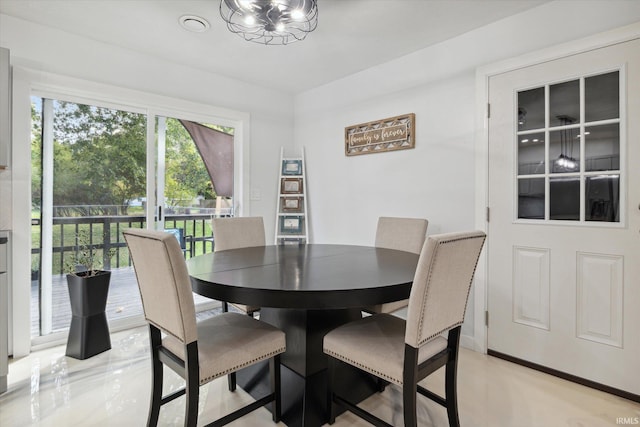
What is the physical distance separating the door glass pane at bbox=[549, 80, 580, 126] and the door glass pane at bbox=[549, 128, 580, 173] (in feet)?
0.23

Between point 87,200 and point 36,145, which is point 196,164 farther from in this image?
point 36,145

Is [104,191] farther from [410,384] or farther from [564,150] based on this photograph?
[564,150]

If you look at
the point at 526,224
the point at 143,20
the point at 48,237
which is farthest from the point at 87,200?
the point at 526,224

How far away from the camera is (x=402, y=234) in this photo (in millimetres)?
2576

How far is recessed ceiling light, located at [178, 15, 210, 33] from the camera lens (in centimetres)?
237

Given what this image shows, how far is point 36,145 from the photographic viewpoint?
2574 mm

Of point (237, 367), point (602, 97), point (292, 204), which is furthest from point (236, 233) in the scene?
point (602, 97)

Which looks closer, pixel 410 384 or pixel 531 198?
pixel 410 384

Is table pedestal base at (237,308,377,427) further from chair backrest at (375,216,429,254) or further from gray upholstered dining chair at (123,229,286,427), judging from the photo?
chair backrest at (375,216,429,254)

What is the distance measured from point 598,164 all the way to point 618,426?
1435 millimetres

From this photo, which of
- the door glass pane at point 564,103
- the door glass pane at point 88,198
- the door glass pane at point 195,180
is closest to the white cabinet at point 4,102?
the door glass pane at point 88,198

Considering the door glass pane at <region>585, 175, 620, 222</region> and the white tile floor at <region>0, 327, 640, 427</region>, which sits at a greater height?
the door glass pane at <region>585, 175, 620, 222</region>

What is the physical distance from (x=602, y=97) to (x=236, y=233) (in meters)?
2.63

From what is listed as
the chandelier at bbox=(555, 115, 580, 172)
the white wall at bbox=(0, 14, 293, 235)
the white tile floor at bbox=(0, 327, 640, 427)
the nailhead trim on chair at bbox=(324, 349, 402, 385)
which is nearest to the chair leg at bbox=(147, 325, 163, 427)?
the white tile floor at bbox=(0, 327, 640, 427)
